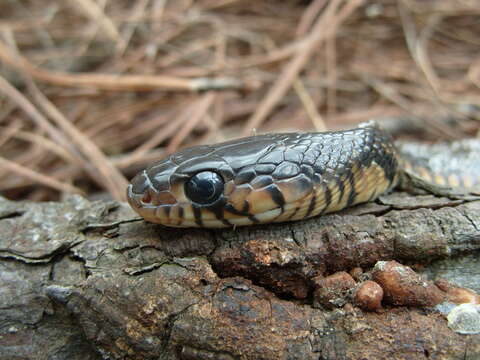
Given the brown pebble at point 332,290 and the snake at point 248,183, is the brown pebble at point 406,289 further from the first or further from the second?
the snake at point 248,183

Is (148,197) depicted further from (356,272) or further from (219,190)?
(356,272)

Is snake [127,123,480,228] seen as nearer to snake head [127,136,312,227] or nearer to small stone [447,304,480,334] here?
snake head [127,136,312,227]

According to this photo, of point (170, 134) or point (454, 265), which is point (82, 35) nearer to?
point (170, 134)

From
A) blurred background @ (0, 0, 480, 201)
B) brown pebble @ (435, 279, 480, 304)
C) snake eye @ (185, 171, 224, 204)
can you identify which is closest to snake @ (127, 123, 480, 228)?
snake eye @ (185, 171, 224, 204)

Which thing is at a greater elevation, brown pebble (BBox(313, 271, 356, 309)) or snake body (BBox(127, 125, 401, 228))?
snake body (BBox(127, 125, 401, 228))

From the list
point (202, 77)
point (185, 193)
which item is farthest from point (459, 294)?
point (202, 77)

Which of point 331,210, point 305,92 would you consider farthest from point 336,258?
point 305,92
